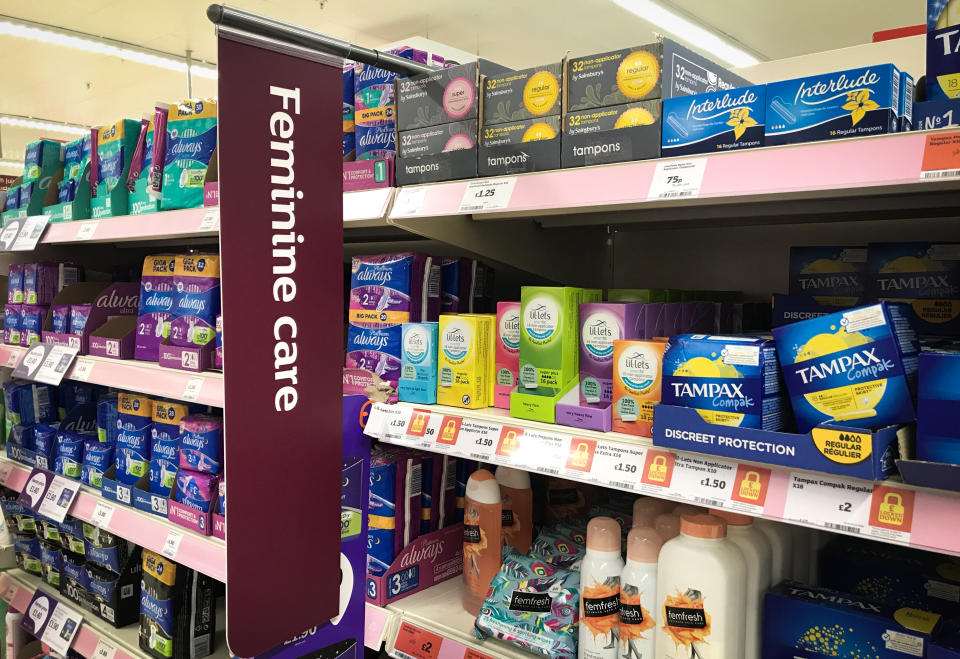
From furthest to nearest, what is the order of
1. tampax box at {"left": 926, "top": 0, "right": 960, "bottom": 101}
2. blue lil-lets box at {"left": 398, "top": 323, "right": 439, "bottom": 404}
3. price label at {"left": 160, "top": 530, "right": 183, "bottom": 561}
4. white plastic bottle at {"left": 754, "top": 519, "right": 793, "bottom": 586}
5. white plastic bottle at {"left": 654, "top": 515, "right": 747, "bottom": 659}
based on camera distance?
price label at {"left": 160, "top": 530, "right": 183, "bottom": 561}, blue lil-lets box at {"left": 398, "top": 323, "right": 439, "bottom": 404}, white plastic bottle at {"left": 754, "top": 519, "right": 793, "bottom": 586}, white plastic bottle at {"left": 654, "top": 515, "right": 747, "bottom": 659}, tampax box at {"left": 926, "top": 0, "right": 960, "bottom": 101}

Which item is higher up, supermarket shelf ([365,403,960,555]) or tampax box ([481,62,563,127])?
tampax box ([481,62,563,127])

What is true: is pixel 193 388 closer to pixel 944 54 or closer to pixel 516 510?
pixel 516 510

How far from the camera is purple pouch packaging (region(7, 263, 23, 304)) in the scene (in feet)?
8.38

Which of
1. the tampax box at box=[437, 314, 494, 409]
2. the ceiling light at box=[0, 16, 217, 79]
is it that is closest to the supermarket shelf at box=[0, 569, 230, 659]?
the tampax box at box=[437, 314, 494, 409]

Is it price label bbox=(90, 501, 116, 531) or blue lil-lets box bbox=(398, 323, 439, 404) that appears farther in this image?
price label bbox=(90, 501, 116, 531)

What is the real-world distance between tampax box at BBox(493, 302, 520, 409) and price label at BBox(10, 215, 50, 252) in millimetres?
1793

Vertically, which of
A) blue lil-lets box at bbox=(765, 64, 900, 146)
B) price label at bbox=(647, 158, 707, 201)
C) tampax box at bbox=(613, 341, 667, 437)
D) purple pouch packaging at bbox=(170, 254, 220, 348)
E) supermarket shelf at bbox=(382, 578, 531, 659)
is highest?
blue lil-lets box at bbox=(765, 64, 900, 146)

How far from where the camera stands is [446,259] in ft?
5.07

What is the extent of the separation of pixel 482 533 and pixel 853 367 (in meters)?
0.78

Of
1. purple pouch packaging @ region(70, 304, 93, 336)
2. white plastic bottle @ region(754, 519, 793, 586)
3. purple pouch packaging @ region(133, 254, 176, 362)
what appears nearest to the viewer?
white plastic bottle @ region(754, 519, 793, 586)

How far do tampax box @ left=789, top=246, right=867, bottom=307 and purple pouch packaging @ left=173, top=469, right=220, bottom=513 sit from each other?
57.4 inches

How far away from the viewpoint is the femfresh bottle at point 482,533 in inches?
54.7

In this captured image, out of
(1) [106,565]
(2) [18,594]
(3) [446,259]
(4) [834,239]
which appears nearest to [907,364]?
(4) [834,239]

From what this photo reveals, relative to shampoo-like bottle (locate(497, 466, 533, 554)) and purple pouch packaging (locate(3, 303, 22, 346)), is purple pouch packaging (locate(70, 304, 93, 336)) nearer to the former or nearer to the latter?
purple pouch packaging (locate(3, 303, 22, 346))
